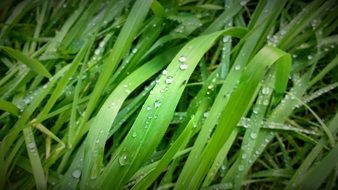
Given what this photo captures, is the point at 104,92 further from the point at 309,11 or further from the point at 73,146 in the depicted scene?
the point at 309,11

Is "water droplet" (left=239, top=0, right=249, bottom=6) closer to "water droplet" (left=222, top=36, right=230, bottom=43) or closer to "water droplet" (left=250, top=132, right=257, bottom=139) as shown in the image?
"water droplet" (left=222, top=36, right=230, bottom=43)

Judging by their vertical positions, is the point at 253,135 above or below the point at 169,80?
below

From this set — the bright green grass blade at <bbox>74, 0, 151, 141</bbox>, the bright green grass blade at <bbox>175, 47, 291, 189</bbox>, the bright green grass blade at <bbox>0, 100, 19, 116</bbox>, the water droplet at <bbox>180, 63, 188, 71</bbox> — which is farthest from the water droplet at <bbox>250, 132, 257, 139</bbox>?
the bright green grass blade at <bbox>0, 100, 19, 116</bbox>

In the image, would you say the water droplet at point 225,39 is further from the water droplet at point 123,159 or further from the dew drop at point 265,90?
the water droplet at point 123,159

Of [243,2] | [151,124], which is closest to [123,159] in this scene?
[151,124]

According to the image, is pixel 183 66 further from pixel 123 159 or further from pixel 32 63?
pixel 32 63

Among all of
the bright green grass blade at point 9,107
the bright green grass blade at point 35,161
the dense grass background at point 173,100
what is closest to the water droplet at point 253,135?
the dense grass background at point 173,100
